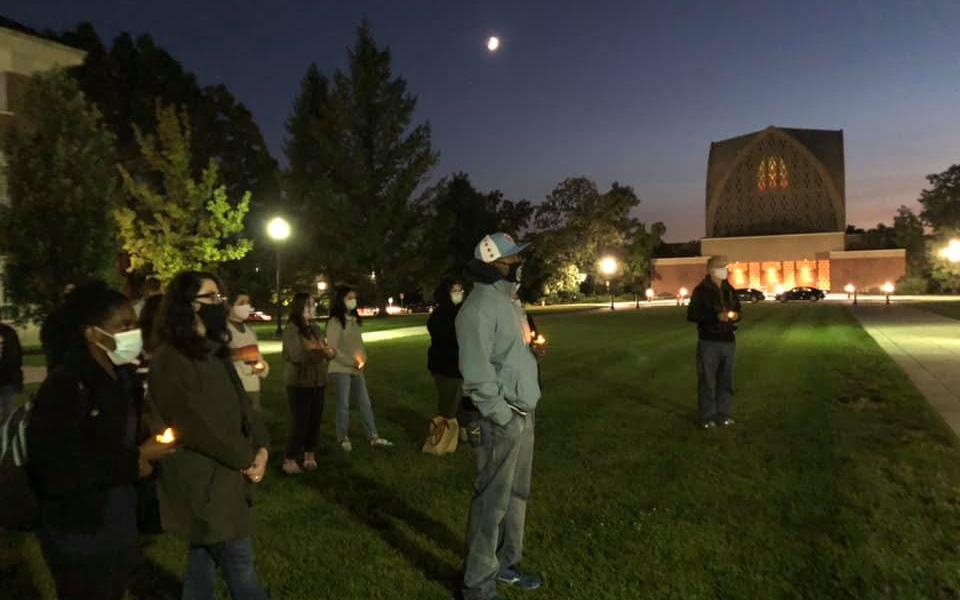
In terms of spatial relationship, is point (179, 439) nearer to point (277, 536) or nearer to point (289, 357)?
point (277, 536)

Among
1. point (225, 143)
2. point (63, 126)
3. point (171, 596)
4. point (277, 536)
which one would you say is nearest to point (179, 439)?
point (171, 596)

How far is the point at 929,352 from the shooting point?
54.2 ft

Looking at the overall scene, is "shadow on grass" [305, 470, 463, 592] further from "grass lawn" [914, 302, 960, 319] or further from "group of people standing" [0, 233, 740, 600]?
"grass lawn" [914, 302, 960, 319]

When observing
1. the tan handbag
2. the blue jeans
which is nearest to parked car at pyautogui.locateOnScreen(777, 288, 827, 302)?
the tan handbag

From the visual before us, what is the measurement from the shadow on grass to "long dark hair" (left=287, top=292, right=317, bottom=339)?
1.39 m

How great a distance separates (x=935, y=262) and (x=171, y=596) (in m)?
73.0

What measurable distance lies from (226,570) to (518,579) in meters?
1.81

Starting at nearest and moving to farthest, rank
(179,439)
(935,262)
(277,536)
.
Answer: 1. (179,439)
2. (277,536)
3. (935,262)

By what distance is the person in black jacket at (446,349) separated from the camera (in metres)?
7.71

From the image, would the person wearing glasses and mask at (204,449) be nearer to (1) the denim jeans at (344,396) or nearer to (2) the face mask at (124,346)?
(2) the face mask at (124,346)

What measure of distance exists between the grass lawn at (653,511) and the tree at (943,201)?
6792 cm

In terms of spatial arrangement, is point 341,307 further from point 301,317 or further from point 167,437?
point 167,437

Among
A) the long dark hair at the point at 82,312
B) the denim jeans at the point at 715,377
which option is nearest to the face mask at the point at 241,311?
the long dark hair at the point at 82,312

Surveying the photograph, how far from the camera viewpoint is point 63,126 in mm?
17781
